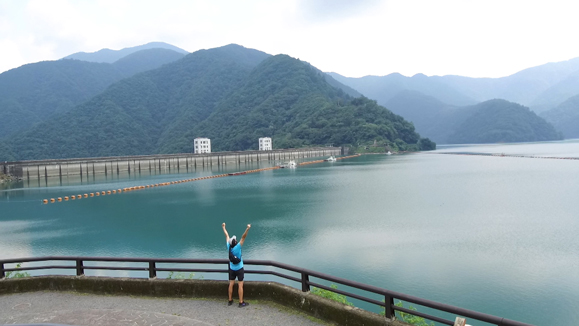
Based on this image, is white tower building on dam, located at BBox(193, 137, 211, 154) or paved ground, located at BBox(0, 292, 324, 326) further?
white tower building on dam, located at BBox(193, 137, 211, 154)

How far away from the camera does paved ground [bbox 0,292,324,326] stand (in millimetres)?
8352

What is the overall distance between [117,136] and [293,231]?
186106 millimetres

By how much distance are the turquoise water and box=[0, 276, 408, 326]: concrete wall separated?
28.5 feet

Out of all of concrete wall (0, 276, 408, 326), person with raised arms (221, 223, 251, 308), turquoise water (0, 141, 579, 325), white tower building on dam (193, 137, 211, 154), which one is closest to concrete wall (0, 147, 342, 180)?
white tower building on dam (193, 137, 211, 154)

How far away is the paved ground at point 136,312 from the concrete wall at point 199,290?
0.58ft

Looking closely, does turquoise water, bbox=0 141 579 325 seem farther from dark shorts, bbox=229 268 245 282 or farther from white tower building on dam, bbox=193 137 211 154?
white tower building on dam, bbox=193 137 211 154

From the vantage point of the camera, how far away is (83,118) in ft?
653

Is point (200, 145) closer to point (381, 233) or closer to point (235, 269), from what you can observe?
point (381, 233)

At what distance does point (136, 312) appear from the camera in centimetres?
880

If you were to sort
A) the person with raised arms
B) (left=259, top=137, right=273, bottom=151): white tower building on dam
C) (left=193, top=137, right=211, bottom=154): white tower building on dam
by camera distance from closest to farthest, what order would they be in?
the person with raised arms, (left=193, top=137, right=211, bottom=154): white tower building on dam, (left=259, top=137, right=273, bottom=151): white tower building on dam

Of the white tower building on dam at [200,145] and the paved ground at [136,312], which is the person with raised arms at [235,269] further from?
the white tower building on dam at [200,145]

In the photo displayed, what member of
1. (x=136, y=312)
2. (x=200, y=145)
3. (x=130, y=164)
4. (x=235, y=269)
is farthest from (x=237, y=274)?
(x=200, y=145)

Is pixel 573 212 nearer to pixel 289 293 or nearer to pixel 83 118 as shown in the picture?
pixel 289 293

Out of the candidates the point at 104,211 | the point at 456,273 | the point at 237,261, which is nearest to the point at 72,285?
the point at 237,261
